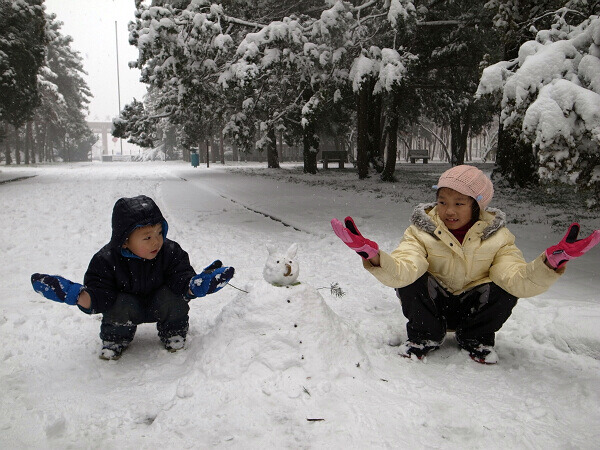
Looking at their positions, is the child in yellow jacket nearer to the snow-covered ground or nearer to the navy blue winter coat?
the snow-covered ground

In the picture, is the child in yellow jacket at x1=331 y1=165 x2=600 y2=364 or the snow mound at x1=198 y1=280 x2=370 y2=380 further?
the child in yellow jacket at x1=331 y1=165 x2=600 y2=364

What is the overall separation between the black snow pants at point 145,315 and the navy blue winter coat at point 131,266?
0.05m

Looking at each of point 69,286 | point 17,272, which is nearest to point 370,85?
point 17,272

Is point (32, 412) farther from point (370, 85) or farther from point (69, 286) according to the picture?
point (370, 85)

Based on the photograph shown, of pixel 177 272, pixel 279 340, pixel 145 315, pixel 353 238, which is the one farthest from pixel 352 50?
pixel 279 340

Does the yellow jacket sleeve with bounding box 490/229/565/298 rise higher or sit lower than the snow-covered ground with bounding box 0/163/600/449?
higher

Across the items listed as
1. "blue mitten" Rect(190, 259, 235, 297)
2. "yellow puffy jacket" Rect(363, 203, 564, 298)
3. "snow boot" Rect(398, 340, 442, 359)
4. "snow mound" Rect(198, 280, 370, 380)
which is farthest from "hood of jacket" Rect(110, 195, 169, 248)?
Result: "snow boot" Rect(398, 340, 442, 359)

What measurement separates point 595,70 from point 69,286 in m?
5.57

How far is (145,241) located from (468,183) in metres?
2.06

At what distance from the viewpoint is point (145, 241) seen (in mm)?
2814

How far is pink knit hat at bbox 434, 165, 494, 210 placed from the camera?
2738 mm

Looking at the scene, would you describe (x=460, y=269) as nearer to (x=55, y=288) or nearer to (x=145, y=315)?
(x=145, y=315)

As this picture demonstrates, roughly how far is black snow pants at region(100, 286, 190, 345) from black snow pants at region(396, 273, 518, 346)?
150 cm

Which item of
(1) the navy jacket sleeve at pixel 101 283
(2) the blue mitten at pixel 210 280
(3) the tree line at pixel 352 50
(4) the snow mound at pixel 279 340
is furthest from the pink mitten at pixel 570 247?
(3) the tree line at pixel 352 50
